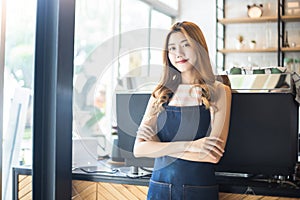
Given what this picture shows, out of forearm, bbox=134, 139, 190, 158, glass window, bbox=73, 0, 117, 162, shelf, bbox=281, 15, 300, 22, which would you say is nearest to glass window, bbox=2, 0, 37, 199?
glass window, bbox=73, 0, 117, 162

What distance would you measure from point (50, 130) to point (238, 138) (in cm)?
87

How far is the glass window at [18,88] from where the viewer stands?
227 centimetres

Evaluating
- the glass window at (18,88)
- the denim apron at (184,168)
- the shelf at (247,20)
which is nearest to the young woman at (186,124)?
the denim apron at (184,168)

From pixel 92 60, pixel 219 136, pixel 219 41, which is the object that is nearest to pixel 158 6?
pixel 219 41

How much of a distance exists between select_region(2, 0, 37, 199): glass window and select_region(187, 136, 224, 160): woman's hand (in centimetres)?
102

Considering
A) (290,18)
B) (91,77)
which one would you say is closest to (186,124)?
(91,77)

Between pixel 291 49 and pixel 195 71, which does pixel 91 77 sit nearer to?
pixel 195 71

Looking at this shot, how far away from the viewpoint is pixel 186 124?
1657 millimetres

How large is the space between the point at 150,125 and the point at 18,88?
1076 mm

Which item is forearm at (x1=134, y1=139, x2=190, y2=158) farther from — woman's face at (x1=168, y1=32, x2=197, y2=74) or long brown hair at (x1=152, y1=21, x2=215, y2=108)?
woman's face at (x1=168, y1=32, x2=197, y2=74)

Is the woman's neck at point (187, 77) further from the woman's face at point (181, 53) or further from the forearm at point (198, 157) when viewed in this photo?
the forearm at point (198, 157)

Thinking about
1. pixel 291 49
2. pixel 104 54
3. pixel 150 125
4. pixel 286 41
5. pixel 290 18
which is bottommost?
pixel 150 125

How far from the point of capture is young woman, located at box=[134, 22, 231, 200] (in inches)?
64.0

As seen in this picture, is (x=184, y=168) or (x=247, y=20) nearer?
(x=184, y=168)
